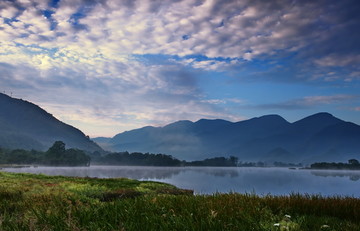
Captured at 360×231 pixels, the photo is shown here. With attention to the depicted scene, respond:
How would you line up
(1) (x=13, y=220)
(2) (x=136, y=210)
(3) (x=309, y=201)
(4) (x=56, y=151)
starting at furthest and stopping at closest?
1. (4) (x=56, y=151)
2. (3) (x=309, y=201)
3. (2) (x=136, y=210)
4. (1) (x=13, y=220)

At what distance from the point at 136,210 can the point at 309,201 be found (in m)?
4.82

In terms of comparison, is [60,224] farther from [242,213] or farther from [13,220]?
[242,213]

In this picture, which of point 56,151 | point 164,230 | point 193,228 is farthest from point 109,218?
point 56,151

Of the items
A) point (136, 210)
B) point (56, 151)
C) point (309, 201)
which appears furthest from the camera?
point (56, 151)

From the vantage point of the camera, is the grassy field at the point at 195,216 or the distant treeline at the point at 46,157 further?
the distant treeline at the point at 46,157

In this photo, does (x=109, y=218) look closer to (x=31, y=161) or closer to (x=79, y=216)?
(x=79, y=216)

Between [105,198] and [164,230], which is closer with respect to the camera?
[164,230]

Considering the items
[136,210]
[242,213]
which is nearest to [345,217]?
[242,213]

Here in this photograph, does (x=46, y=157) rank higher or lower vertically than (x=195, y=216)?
lower

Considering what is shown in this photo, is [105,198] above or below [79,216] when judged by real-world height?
below

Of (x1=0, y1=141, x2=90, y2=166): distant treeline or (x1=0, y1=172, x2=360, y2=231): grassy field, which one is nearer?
(x1=0, y1=172, x2=360, y2=231): grassy field

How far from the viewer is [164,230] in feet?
17.8

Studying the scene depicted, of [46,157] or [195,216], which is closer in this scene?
[195,216]

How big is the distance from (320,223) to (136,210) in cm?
403
